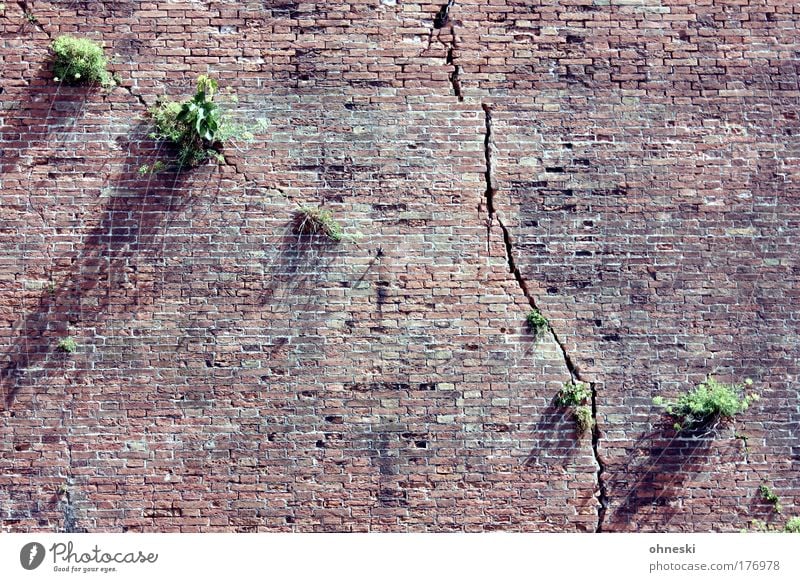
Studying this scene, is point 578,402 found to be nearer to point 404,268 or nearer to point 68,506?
point 404,268

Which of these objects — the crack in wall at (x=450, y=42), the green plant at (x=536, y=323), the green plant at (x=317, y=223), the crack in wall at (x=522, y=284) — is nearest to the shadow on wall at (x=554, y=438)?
the crack in wall at (x=522, y=284)

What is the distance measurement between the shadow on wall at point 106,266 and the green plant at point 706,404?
4.20m

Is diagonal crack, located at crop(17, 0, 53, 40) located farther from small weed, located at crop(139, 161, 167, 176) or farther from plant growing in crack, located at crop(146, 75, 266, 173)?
small weed, located at crop(139, 161, 167, 176)

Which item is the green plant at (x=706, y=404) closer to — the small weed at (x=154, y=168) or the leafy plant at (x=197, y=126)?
the leafy plant at (x=197, y=126)

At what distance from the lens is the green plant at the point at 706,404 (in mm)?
6387

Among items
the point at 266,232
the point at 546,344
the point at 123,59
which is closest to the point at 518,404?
the point at 546,344

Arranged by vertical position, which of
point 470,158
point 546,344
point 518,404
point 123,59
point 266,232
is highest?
point 123,59

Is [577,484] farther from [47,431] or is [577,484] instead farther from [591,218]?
[47,431]

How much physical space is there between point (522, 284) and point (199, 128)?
9.40 ft

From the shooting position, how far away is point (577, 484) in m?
6.46

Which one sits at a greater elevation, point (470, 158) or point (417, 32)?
point (417, 32)

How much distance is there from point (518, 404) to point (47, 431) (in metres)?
3.74

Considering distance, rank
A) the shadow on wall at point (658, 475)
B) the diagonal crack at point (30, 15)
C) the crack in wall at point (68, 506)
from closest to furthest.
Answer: the crack in wall at point (68, 506) < the shadow on wall at point (658, 475) < the diagonal crack at point (30, 15)

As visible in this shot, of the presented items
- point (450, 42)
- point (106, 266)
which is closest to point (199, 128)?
point (106, 266)
